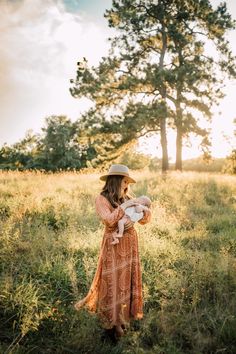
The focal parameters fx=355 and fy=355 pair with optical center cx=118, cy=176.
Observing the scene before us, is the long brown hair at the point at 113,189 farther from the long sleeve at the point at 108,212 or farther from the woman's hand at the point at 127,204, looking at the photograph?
the woman's hand at the point at 127,204

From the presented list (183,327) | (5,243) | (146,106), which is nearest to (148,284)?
(183,327)

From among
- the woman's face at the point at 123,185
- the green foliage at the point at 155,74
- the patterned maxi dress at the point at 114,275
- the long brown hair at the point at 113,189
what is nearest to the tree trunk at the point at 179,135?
the green foliage at the point at 155,74

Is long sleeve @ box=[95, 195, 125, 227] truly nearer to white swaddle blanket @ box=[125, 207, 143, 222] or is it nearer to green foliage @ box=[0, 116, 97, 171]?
white swaddle blanket @ box=[125, 207, 143, 222]

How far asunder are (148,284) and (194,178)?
10588mm

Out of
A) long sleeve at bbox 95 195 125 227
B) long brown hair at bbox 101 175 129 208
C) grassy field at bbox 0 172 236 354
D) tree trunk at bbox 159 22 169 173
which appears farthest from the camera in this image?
tree trunk at bbox 159 22 169 173

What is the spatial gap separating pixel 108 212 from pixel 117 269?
0.71 metres

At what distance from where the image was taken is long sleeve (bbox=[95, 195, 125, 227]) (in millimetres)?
3969

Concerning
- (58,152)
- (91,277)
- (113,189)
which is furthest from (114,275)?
(58,152)

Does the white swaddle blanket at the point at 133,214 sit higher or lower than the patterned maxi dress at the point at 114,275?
higher

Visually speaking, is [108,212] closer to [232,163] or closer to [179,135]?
[179,135]

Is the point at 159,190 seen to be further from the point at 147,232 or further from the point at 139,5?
the point at 139,5

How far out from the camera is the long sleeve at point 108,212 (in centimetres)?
397

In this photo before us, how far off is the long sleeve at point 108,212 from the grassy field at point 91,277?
4.01 ft

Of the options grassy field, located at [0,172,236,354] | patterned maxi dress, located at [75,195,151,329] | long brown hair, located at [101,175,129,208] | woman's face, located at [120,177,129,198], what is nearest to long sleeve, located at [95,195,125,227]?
patterned maxi dress, located at [75,195,151,329]
